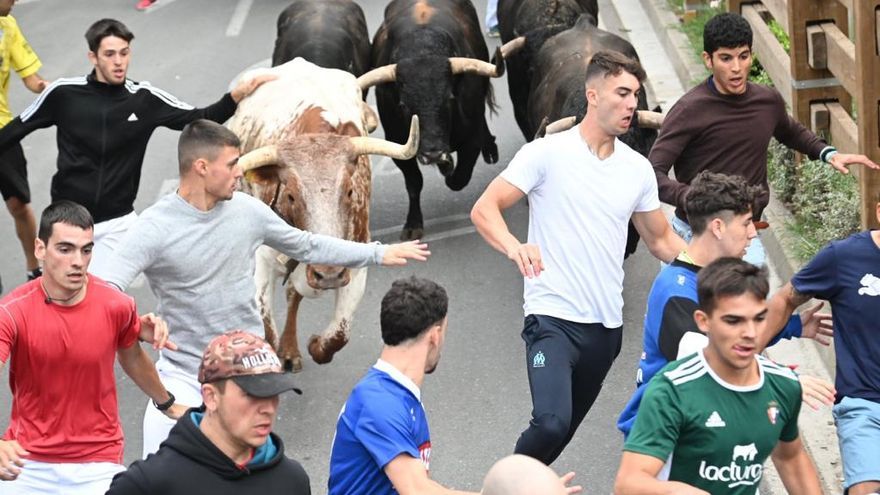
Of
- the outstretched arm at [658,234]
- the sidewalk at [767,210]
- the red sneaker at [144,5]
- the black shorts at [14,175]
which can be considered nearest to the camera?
the outstretched arm at [658,234]

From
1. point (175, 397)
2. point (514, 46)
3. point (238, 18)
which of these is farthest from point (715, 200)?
point (238, 18)

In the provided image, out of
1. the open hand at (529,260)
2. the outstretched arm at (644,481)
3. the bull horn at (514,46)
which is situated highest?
the outstretched arm at (644,481)

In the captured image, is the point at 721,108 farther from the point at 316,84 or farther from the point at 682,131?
the point at 316,84

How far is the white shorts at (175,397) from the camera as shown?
7473mm

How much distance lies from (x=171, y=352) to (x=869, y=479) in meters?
3.24

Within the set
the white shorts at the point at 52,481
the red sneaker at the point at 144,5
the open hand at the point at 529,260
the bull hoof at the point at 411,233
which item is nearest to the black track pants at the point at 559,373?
the open hand at the point at 529,260

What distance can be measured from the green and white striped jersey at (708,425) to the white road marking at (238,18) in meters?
14.5

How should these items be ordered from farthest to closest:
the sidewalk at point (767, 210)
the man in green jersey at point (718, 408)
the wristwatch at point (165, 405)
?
the sidewalk at point (767, 210) → the wristwatch at point (165, 405) → the man in green jersey at point (718, 408)

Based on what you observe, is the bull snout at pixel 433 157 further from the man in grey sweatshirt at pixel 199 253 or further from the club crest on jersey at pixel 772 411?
the club crest on jersey at pixel 772 411

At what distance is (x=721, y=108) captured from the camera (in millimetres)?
8625

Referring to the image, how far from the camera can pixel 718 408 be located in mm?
5496

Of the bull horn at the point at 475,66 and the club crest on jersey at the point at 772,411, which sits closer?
the club crest on jersey at the point at 772,411

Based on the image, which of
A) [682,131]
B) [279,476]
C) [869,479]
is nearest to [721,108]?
[682,131]

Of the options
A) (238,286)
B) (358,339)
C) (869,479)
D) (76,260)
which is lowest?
(358,339)
